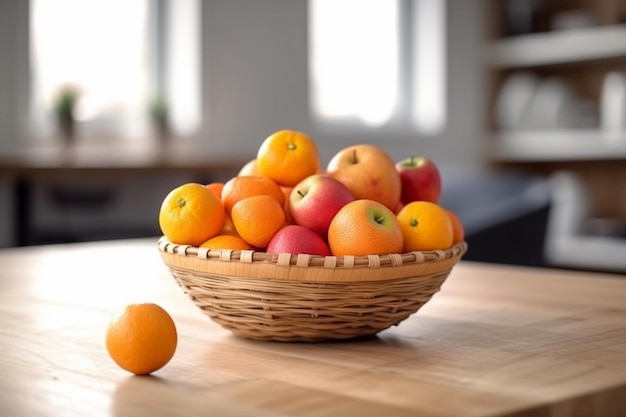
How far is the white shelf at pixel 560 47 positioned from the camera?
13.2 feet

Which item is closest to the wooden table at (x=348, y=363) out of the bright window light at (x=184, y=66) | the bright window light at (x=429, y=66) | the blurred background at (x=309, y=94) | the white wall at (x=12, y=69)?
the blurred background at (x=309, y=94)

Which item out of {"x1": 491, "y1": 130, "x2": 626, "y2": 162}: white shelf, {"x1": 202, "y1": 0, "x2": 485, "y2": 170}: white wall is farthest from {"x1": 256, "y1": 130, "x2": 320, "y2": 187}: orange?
{"x1": 202, "y1": 0, "x2": 485, "y2": 170}: white wall

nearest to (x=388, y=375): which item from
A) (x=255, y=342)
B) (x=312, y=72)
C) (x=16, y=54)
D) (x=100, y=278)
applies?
(x=255, y=342)

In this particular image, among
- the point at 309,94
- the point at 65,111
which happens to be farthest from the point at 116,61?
the point at 309,94

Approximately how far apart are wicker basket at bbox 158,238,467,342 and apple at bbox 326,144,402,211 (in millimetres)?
93

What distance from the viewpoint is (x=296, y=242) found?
919mm

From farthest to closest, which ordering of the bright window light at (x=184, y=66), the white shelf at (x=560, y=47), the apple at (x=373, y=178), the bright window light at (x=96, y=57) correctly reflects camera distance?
the bright window light at (x=184, y=66)
the bright window light at (x=96, y=57)
the white shelf at (x=560, y=47)
the apple at (x=373, y=178)

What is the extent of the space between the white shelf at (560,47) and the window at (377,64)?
0.47m

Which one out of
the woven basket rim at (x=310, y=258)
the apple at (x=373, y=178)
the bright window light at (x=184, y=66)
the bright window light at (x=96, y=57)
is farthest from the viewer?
the bright window light at (x=184, y=66)

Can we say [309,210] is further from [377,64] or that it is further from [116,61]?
[377,64]

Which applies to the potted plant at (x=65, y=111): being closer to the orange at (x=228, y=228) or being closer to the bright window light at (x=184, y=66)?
the bright window light at (x=184, y=66)

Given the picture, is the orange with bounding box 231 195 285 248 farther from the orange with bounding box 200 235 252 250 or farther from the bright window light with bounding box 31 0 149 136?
the bright window light with bounding box 31 0 149 136

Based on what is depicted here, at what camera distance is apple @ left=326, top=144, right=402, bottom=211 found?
1.01 metres

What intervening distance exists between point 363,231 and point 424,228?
0.31 feet
